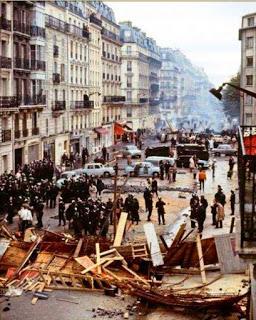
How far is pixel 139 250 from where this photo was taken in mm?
20188

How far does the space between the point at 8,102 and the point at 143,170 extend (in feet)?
35.8

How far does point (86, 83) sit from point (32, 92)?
18905 mm

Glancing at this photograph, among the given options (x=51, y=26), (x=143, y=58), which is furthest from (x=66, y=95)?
(x=143, y=58)

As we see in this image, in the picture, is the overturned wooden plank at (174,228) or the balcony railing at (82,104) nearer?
the overturned wooden plank at (174,228)

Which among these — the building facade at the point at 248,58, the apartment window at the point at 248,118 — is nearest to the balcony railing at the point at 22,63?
the building facade at the point at 248,58

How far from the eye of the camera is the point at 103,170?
45812mm

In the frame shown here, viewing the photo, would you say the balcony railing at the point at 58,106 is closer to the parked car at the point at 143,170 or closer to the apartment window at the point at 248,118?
the parked car at the point at 143,170

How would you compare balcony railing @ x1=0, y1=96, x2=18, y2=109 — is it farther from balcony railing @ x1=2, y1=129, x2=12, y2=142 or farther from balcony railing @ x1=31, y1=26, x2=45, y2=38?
balcony railing @ x1=31, y1=26, x2=45, y2=38

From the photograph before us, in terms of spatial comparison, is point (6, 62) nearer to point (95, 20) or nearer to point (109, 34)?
point (95, 20)

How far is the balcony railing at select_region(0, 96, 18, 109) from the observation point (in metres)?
43.4

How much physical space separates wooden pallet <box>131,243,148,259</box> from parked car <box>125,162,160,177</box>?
26.5m

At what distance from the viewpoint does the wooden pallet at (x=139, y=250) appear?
20.0 m

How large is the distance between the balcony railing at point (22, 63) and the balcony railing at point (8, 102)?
2.77 m

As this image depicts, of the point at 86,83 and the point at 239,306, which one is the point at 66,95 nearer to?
the point at 86,83
